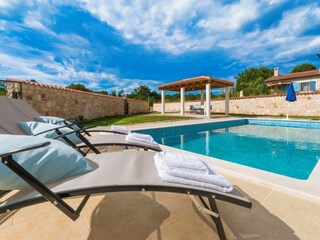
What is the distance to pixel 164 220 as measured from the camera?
1.51 meters

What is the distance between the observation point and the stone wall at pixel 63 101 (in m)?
6.67

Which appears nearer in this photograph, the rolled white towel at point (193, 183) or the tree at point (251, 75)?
the rolled white towel at point (193, 183)

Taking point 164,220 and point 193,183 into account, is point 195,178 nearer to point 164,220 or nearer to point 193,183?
point 193,183

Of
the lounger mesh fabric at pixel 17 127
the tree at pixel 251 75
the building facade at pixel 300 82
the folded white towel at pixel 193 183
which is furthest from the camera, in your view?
the tree at pixel 251 75

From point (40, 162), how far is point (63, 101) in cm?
852

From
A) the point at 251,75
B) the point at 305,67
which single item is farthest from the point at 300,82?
the point at 305,67

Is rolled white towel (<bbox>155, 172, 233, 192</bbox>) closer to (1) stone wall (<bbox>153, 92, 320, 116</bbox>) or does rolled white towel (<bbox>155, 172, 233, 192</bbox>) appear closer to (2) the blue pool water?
(2) the blue pool water

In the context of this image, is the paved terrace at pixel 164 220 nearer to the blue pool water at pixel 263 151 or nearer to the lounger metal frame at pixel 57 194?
the lounger metal frame at pixel 57 194

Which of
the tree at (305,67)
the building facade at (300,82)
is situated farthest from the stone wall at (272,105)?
the tree at (305,67)

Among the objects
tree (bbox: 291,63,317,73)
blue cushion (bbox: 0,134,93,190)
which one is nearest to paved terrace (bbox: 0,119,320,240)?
blue cushion (bbox: 0,134,93,190)

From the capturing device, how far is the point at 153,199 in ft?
6.11

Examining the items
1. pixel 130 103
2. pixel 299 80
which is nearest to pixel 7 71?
pixel 130 103

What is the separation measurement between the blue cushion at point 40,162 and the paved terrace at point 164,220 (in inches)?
22.8

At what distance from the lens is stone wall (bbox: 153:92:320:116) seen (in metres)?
12.4
